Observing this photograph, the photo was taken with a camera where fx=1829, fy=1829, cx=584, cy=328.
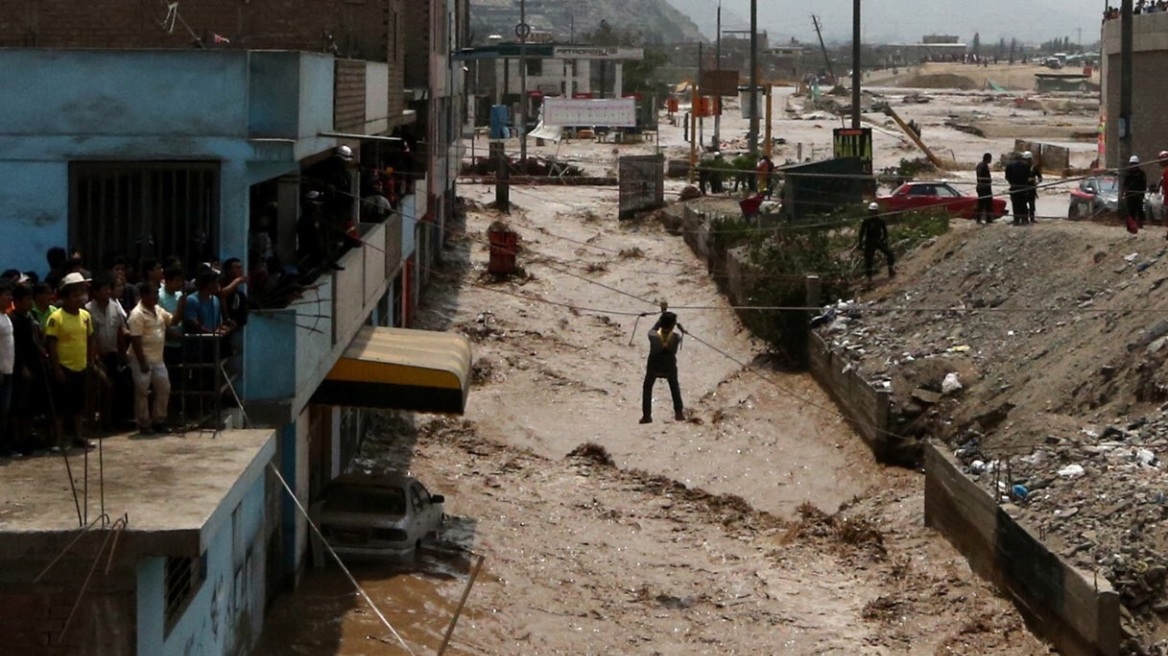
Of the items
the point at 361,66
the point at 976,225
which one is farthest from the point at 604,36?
the point at 361,66

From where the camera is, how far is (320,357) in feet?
55.4

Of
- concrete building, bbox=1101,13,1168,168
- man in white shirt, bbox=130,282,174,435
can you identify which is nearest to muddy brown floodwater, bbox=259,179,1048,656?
man in white shirt, bbox=130,282,174,435

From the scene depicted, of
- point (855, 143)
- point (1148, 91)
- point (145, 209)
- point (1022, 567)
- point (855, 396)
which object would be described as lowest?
A: point (1022, 567)

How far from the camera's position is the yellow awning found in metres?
18.9

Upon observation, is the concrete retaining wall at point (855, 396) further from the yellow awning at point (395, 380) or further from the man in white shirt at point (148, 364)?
the man in white shirt at point (148, 364)

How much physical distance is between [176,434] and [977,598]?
9368 mm

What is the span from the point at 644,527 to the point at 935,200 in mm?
19099

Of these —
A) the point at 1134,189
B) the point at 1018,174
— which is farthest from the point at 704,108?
the point at 1134,189

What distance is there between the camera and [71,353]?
11.7 m

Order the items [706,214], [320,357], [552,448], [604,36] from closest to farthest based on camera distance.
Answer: [320,357]
[552,448]
[706,214]
[604,36]

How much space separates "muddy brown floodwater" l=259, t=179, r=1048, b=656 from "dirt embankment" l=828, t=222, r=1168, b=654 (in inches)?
43.8

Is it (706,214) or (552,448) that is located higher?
(706,214)

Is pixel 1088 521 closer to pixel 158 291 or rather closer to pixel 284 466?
pixel 284 466

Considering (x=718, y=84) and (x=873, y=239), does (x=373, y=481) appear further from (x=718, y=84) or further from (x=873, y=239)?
(x=718, y=84)
